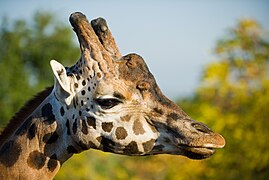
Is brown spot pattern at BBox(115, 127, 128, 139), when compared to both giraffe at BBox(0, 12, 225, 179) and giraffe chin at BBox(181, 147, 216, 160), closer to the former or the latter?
giraffe at BBox(0, 12, 225, 179)

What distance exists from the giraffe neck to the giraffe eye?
0.52 metres

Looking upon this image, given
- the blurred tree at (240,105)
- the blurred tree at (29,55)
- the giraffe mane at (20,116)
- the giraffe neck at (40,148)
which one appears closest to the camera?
the giraffe neck at (40,148)

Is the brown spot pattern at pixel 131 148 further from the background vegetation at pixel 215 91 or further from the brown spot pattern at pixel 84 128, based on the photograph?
the background vegetation at pixel 215 91

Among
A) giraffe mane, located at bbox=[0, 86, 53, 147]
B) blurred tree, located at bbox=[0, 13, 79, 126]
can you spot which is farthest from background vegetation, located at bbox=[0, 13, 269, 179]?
giraffe mane, located at bbox=[0, 86, 53, 147]

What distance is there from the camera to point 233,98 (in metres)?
38.0

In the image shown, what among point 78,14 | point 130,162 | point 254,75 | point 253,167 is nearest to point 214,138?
point 78,14

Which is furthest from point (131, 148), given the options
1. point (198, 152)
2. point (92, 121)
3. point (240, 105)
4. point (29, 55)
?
point (29, 55)

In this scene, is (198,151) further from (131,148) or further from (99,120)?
(99,120)

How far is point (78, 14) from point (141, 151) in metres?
1.91

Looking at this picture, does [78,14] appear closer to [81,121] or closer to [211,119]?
[81,121]

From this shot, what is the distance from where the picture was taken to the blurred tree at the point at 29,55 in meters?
45.8

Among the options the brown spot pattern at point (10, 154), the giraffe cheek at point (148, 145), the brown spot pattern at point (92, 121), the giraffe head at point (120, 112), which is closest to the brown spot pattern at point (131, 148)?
the giraffe head at point (120, 112)

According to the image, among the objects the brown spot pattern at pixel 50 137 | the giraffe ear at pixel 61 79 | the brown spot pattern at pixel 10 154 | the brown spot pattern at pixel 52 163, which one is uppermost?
the giraffe ear at pixel 61 79

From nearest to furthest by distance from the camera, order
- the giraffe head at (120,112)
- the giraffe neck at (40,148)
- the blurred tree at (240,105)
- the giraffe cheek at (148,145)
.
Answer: the giraffe head at (120,112)
the giraffe cheek at (148,145)
the giraffe neck at (40,148)
the blurred tree at (240,105)
